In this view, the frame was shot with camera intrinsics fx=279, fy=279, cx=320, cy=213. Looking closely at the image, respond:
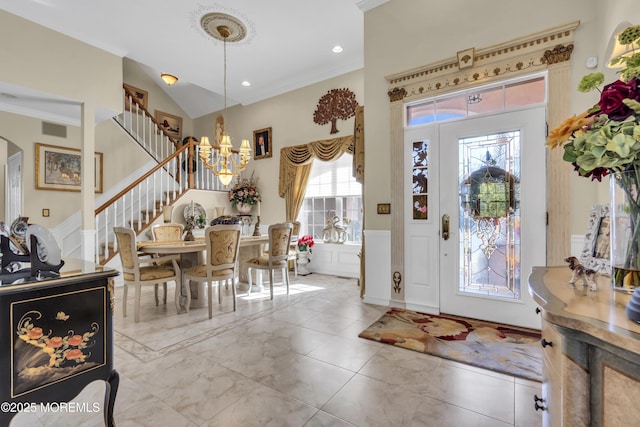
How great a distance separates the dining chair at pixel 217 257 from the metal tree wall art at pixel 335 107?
3034 millimetres

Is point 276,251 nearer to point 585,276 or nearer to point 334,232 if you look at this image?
point 334,232

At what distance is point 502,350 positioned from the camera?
2379 mm

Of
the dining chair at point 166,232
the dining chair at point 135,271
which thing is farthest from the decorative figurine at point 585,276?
the dining chair at point 166,232

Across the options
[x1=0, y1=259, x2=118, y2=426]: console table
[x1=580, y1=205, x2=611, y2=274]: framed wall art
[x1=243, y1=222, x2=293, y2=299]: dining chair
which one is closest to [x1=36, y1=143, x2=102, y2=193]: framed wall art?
[x1=243, y1=222, x2=293, y2=299]: dining chair

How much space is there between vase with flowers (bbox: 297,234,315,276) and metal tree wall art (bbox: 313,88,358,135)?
86.5 inches

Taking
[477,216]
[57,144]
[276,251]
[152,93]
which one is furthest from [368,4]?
[152,93]

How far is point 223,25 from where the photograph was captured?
4121 mm

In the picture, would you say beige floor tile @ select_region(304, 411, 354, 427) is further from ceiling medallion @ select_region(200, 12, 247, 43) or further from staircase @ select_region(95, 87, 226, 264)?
ceiling medallion @ select_region(200, 12, 247, 43)

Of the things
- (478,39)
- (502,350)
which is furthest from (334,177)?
(502,350)

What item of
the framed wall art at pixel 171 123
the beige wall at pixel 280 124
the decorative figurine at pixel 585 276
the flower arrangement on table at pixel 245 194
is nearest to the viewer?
the decorative figurine at pixel 585 276

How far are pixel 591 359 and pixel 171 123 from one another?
30.0 feet

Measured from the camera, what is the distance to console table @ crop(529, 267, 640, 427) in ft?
2.14

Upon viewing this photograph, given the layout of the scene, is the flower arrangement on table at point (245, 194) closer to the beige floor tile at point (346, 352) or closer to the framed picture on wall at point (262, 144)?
the framed picture on wall at point (262, 144)

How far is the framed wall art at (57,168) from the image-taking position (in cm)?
507
